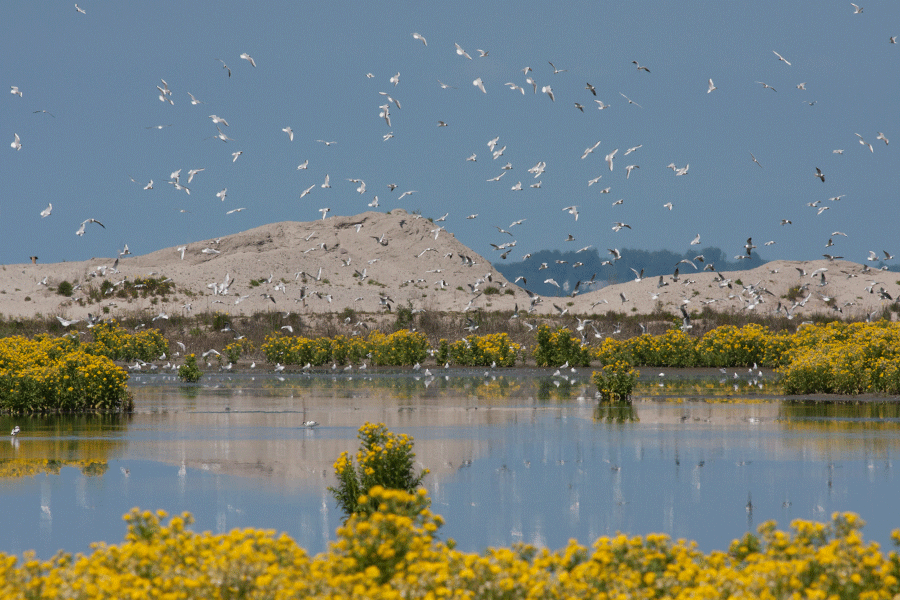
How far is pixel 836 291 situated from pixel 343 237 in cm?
5583

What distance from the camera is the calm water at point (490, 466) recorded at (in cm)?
1202

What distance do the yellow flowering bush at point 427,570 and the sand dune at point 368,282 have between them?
183 ft

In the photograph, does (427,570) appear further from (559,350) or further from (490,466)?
(559,350)

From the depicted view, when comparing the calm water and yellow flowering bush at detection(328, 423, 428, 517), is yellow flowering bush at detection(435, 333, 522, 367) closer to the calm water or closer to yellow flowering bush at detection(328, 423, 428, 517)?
the calm water

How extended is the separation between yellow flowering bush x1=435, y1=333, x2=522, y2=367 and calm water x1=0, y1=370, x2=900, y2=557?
1562cm

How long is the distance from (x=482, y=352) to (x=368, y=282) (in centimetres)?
5552

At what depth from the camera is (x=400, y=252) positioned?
112m

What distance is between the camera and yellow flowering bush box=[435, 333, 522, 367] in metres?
45.3

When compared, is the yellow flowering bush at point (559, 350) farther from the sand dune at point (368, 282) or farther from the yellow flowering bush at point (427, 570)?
the yellow flowering bush at point (427, 570)

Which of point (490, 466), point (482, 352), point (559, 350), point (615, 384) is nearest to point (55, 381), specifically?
point (490, 466)

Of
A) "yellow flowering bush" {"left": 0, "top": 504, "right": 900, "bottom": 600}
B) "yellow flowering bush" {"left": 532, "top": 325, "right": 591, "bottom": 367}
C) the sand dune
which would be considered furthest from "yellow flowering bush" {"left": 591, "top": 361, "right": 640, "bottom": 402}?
the sand dune

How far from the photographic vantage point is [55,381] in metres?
24.4

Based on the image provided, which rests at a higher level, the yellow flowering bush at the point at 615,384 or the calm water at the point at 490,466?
the yellow flowering bush at the point at 615,384

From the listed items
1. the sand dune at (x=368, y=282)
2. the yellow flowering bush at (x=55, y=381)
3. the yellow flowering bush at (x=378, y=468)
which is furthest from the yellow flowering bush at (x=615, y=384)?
the sand dune at (x=368, y=282)
